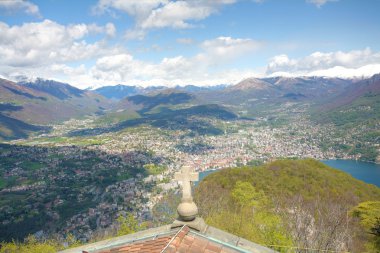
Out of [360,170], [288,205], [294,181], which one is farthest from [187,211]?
[360,170]

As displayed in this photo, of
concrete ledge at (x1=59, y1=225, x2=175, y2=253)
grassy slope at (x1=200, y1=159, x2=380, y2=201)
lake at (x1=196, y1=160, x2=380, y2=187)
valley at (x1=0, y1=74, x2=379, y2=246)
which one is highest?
concrete ledge at (x1=59, y1=225, x2=175, y2=253)

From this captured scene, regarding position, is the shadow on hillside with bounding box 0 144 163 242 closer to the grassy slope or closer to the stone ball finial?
the grassy slope

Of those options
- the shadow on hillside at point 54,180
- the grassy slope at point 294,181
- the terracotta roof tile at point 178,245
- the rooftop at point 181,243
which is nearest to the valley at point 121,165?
the shadow on hillside at point 54,180

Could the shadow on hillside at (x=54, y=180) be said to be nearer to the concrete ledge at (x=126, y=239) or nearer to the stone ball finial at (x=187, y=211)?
the concrete ledge at (x=126, y=239)

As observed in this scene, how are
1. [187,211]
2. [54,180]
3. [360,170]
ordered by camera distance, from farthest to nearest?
[360,170] → [54,180] → [187,211]

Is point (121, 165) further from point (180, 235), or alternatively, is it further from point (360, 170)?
point (180, 235)

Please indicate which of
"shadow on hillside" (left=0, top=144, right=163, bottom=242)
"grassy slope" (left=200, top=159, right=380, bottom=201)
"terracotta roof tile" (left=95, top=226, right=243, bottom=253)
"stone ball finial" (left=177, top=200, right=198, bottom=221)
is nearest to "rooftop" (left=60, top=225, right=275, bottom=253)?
"terracotta roof tile" (left=95, top=226, right=243, bottom=253)
